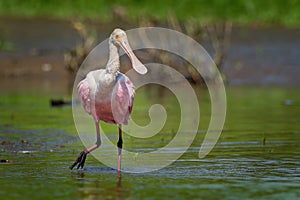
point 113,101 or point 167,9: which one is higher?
point 167,9

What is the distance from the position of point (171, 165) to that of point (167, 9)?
1280 cm

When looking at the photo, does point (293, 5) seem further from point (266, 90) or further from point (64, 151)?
point (64, 151)

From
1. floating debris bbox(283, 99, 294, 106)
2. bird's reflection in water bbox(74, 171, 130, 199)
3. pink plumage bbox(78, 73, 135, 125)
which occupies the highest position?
floating debris bbox(283, 99, 294, 106)

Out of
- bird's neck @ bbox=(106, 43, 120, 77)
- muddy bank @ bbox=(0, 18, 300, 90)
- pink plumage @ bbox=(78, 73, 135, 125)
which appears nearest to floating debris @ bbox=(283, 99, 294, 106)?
muddy bank @ bbox=(0, 18, 300, 90)

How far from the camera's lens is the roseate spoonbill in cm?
861

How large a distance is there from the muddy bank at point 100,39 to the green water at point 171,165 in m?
4.26

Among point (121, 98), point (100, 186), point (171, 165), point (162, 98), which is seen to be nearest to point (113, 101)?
point (121, 98)

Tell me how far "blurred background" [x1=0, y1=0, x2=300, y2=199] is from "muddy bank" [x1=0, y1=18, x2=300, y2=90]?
0.02 meters

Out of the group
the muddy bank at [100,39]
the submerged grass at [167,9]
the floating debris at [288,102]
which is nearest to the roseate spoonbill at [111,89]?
the floating debris at [288,102]

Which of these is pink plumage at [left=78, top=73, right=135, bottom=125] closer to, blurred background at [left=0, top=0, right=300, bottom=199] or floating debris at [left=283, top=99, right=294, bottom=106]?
blurred background at [left=0, top=0, right=300, bottom=199]

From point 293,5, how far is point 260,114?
382 inches

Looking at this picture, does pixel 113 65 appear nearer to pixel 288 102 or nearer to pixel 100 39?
pixel 288 102

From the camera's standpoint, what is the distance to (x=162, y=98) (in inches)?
607

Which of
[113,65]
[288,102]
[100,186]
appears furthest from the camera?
[288,102]
